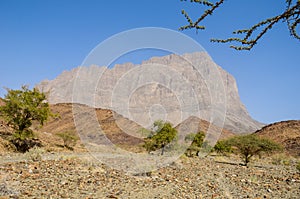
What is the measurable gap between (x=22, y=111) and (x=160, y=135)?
14256mm

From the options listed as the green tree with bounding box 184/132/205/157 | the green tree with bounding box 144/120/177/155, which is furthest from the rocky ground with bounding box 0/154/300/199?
the green tree with bounding box 184/132/205/157

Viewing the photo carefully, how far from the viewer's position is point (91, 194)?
7.51 metres

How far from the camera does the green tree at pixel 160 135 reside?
30.7 metres

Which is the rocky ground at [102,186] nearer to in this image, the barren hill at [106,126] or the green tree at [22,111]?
the green tree at [22,111]

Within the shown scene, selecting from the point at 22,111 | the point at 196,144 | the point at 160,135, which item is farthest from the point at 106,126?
the point at 22,111

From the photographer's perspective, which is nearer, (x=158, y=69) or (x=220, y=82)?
(x=220, y=82)

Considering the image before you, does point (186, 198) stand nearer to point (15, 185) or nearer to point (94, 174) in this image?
point (94, 174)

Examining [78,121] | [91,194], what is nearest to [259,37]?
[91,194]

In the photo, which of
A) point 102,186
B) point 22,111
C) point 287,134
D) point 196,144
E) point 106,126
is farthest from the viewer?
point 287,134

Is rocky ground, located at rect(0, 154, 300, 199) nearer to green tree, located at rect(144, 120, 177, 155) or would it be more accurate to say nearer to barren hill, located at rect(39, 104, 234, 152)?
green tree, located at rect(144, 120, 177, 155)

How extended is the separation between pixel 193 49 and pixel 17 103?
18.2 meters

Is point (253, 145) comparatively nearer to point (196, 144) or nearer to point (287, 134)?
point (196, 144)

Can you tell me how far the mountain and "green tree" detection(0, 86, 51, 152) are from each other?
4822cm

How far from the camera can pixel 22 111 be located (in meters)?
23.5
